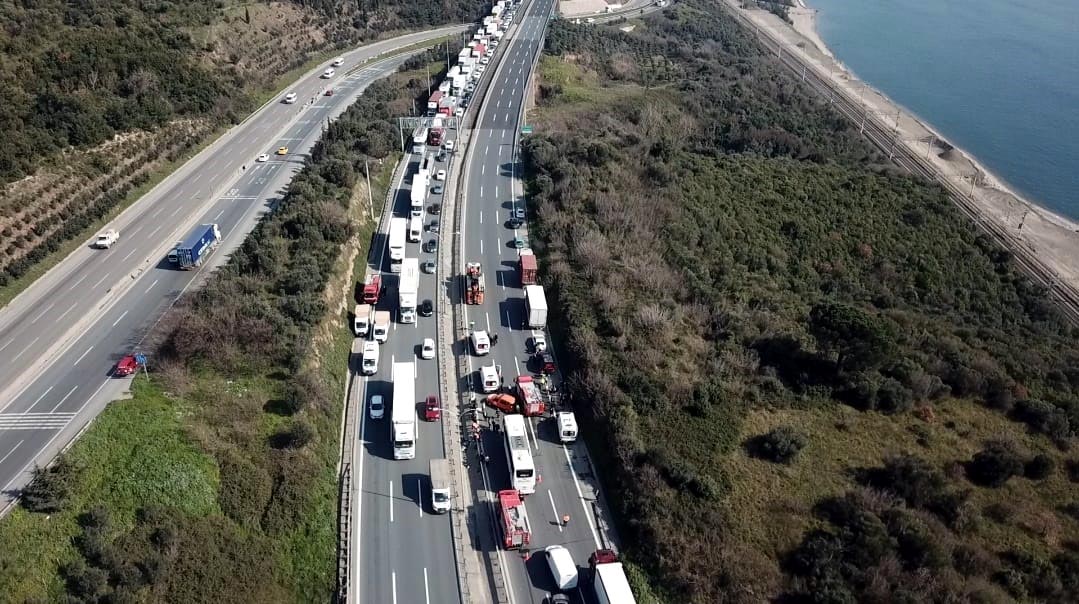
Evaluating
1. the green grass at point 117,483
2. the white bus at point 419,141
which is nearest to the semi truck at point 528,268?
the green grass at point 117,483

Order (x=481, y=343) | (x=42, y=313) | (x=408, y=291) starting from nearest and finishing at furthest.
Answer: (x=481, y=343)
(x=42, y=313)
(x=408, y=291)

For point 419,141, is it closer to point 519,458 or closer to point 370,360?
point 370,360

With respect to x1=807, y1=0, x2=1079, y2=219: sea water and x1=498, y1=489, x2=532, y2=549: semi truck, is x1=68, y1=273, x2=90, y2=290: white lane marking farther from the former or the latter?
x1=807, y1=0, x2=1079, y2=219: sea water

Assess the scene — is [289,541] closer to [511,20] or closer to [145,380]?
[145,380]

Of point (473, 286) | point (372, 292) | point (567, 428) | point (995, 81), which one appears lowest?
point (567, 428)

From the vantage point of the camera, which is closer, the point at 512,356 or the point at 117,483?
the point at 117,483

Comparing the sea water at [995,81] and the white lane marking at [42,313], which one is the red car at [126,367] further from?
the sea water at [995,81]

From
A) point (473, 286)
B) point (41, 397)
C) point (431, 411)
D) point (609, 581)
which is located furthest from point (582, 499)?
point (41, 397)

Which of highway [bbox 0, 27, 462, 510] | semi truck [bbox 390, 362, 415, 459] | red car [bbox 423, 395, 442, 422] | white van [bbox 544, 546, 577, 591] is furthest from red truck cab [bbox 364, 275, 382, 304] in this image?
white van [bbox 544, 546, 577, 591]
